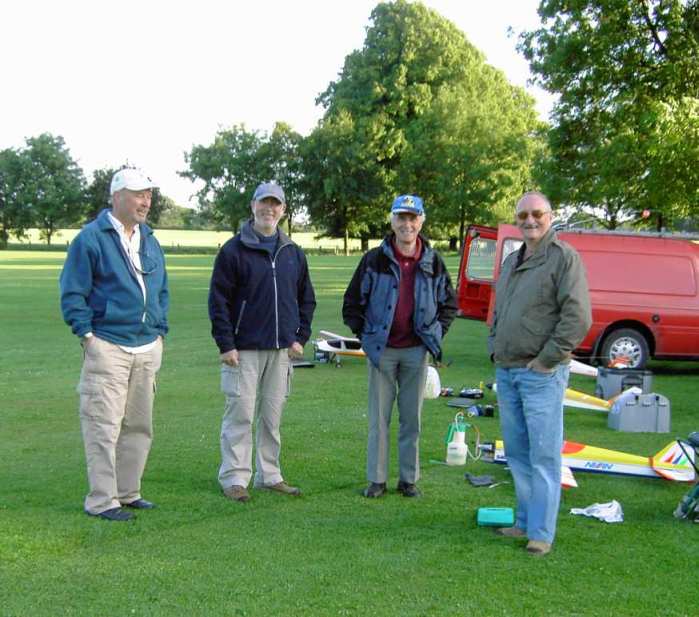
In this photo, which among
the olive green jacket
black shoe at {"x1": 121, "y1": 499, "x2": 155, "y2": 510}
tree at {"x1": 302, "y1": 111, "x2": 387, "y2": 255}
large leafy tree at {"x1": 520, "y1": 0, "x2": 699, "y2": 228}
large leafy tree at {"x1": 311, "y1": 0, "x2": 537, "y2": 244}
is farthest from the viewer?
tree at {"x1": 302, "y1": 111, "x2": 387, "y2": 255}

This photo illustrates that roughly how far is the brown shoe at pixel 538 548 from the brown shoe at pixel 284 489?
186 centimetres

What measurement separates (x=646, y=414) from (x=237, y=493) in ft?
15.6

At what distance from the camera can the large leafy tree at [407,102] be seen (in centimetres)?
4706

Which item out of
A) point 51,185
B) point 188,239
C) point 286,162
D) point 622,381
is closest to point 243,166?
point 286,162

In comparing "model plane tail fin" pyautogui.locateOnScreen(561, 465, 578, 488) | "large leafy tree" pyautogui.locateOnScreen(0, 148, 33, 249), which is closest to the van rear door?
"model plane tail fin" pyautogui.locateOnScreen(561, 465, 578, 488)

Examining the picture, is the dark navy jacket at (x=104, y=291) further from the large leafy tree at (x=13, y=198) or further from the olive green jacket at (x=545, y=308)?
the large leafy tree at (x=13, y=198)

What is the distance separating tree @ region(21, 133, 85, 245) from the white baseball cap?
92823 millimetres

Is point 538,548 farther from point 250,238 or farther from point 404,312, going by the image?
point 250,238

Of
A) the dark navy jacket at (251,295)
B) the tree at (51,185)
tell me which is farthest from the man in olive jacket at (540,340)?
the tree at (51,185)

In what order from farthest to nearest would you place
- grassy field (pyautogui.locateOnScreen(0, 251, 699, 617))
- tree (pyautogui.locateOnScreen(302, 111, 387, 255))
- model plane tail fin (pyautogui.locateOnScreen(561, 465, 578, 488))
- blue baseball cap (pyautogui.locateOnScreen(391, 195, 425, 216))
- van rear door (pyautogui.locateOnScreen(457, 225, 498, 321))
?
tree (pyautogui.locateOnScreen(302, 111, 387, 255)) → van rear door (pyautogui.locateOnScreen(457, 225, 498, 321)) → model plane tail fin (pyautogui.locateOnScreen(561, 465, 578, 488)) → blue baseball cap (pyautogui.locateOnScreen(391, 195, 425, 216)) → grassy field (pyautogui.locateOnScreen(0, 251, 699, 617))

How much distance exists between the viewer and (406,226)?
596 cm

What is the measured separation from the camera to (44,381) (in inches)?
467

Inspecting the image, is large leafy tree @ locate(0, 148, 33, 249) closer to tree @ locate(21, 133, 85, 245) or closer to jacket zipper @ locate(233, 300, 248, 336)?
tree @ locate(21, 133, 85, 245)

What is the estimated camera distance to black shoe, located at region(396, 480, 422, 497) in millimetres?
6207
